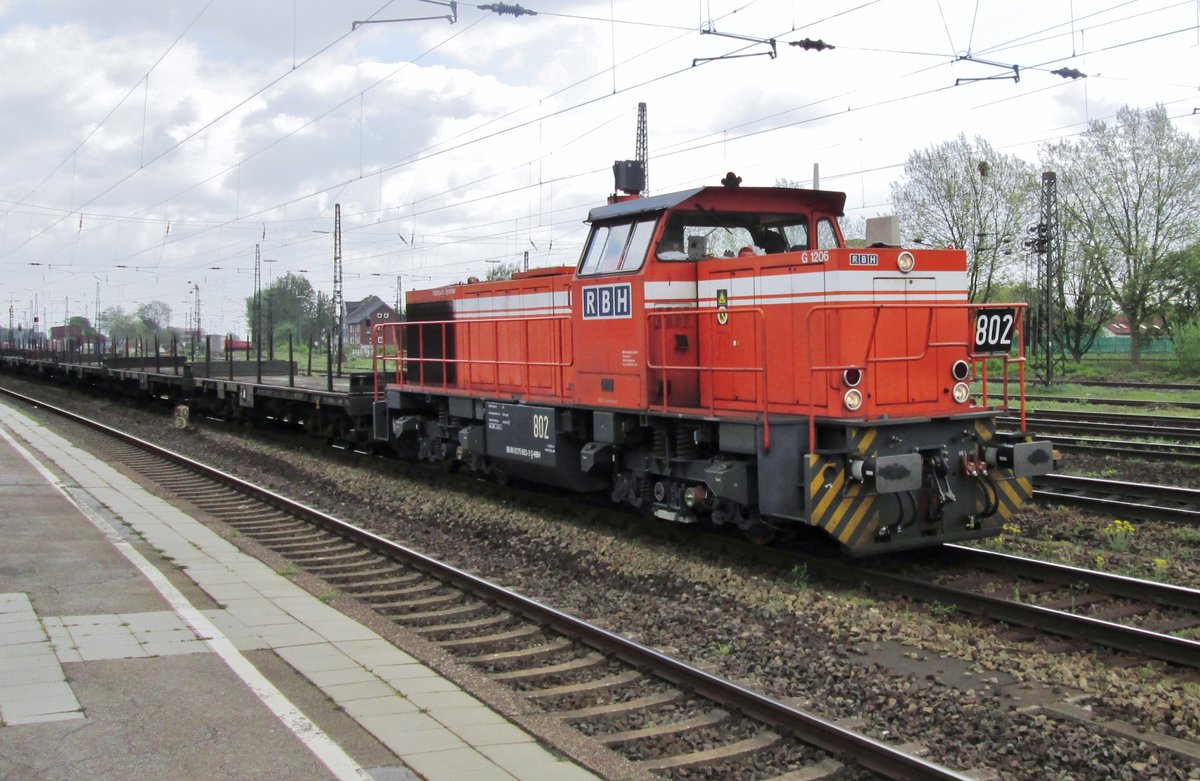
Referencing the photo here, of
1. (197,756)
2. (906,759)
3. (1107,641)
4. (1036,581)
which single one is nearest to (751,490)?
(1036,581)

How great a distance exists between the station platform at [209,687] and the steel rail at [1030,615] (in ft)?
12.5

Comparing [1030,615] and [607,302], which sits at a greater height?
[607,302]

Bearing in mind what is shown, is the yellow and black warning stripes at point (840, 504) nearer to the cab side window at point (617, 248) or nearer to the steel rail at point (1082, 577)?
the steel rail at point (1082, 577)

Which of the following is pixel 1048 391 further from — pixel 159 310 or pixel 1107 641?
pixel 159 310

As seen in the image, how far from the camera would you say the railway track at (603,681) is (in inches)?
188

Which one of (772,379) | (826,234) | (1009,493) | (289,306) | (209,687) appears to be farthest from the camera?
(289,306)

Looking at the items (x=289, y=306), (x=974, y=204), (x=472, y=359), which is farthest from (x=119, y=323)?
(x=472, y=359)

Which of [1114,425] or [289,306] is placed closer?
[1114,425]

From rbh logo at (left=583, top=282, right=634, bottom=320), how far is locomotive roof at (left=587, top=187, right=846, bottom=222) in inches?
30.4

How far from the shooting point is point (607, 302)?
32.9ft

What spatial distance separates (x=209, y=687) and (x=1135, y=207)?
48440mm

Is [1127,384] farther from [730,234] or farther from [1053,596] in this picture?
[1053,596]

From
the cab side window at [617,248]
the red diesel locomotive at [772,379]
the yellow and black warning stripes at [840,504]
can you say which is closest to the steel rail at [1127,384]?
the red diesel locomotive at [772,379]

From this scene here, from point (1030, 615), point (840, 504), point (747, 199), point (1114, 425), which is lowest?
point (1030, 615)
